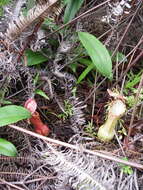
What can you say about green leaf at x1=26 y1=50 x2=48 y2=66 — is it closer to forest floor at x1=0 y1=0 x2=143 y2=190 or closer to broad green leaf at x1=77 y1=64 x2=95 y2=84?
forest floor at x1=0 y1=0 x2=143 y2=190

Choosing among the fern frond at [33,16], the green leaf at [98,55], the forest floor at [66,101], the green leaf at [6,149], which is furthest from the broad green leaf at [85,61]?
the green leaf at [6,149]

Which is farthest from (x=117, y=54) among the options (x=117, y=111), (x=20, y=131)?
(x=20, y=131)

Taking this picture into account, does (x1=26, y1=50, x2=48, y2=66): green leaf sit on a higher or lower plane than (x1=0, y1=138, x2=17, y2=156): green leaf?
higher

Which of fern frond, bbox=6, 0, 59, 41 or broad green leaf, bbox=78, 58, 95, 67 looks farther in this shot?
broad green leaf, bbox=78, 58, 95, 67

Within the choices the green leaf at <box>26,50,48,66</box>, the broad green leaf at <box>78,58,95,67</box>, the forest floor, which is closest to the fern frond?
the forest floor

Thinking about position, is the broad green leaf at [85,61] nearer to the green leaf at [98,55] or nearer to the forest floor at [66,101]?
the forest floor at [66,101]

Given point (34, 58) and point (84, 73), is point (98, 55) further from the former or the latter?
point (34, 58)
